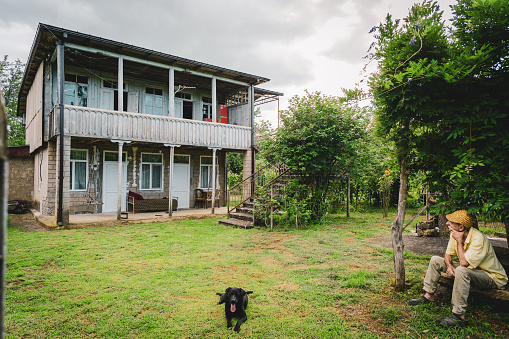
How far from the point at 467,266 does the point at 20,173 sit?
19.9 meters

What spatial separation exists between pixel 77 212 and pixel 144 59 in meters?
7.27

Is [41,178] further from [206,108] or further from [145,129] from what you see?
[206,108]

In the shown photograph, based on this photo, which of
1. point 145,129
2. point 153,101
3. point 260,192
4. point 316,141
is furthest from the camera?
point 153,101

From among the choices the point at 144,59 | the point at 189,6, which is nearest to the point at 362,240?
the point at 144,59

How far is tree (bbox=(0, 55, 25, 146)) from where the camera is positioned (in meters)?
25.4

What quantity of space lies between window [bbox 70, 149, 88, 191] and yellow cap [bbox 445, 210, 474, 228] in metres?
14.0

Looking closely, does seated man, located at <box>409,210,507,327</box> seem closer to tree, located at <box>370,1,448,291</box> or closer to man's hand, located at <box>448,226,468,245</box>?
man's hand, located at <box>448,226,468,245</box>

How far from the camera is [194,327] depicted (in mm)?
3762

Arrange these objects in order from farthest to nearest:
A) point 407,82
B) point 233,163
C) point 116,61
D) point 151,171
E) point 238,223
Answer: point 233,163 → point 151,171 → point 116,61 → point 238,223 → point 407,82

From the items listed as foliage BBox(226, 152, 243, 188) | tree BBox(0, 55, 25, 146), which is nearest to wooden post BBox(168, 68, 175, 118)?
foliage BBox(226, 152, 243, 188)

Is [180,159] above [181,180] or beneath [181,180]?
above

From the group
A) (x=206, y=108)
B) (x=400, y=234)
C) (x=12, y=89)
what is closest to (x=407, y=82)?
(x=400, y=234)

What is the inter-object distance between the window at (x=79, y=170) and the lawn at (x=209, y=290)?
5.15 metres

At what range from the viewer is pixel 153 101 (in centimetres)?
1526
